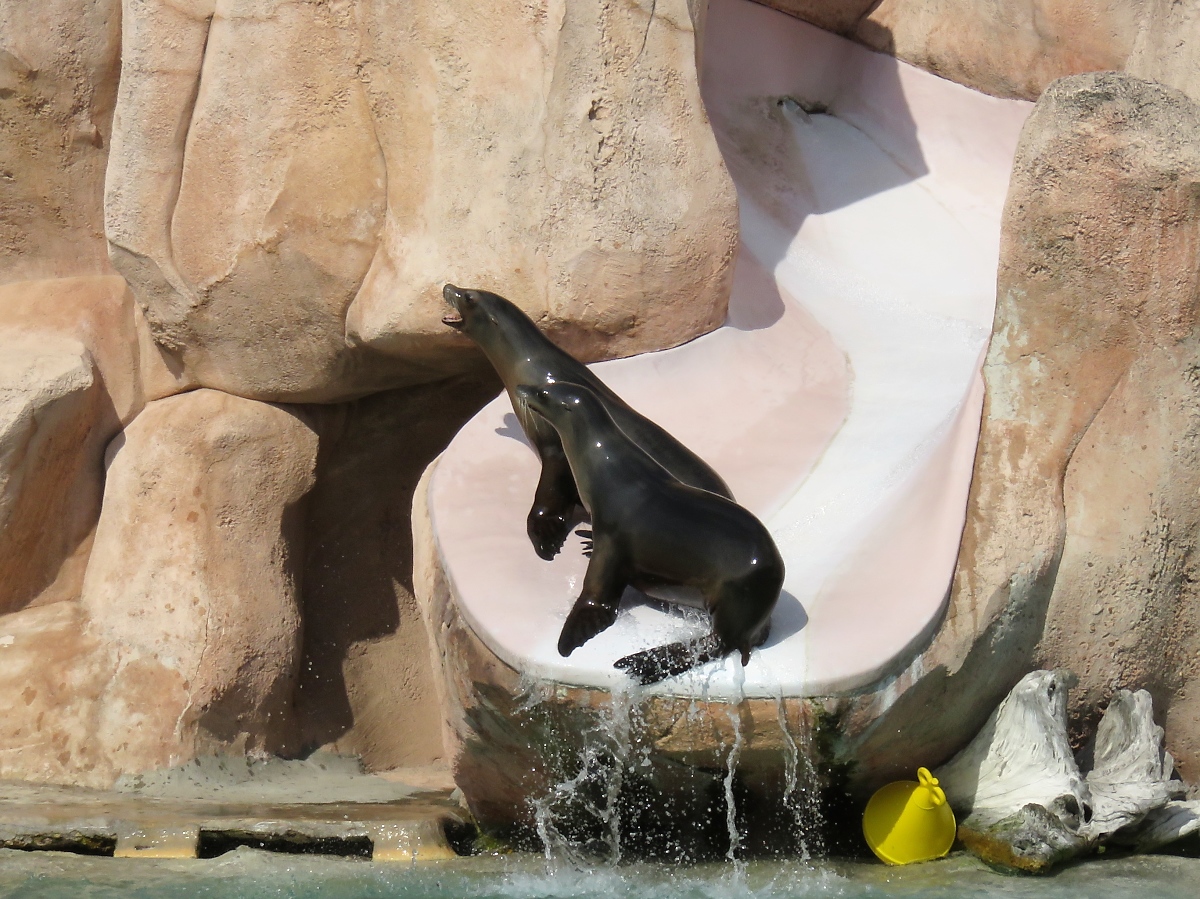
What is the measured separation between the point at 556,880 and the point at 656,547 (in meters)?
0.88

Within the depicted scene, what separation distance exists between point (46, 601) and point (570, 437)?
2702 millimetres

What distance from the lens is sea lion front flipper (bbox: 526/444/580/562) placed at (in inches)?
155

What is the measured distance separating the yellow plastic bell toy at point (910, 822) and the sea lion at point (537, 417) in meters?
0.91

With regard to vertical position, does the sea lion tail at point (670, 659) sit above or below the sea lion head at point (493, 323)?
below

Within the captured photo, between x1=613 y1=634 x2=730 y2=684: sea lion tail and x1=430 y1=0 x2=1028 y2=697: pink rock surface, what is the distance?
3 centimetres

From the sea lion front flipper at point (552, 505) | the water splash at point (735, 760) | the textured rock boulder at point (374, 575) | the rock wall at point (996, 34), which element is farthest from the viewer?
the rock wall at point (996, 34)

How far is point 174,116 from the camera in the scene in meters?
4.95

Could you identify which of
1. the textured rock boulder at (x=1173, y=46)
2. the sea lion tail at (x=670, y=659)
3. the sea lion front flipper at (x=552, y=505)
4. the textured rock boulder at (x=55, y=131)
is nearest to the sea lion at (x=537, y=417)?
the sea lion front flipper at (x=552, y=505)

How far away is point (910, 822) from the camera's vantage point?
3623 millimetres

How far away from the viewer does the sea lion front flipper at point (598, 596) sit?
3.50 metres

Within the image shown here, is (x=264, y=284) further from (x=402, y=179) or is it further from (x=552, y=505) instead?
(x=552, y=505)

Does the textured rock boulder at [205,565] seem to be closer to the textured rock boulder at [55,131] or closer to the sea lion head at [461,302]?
the textured rock boulder at [55,131]

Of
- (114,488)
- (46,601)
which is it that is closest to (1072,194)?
(114,488)

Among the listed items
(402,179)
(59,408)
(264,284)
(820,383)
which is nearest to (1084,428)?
(820,383)
